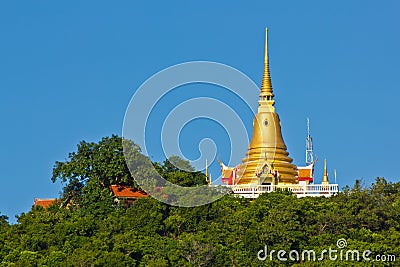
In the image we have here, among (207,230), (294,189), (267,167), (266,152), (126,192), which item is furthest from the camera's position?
(266,152)

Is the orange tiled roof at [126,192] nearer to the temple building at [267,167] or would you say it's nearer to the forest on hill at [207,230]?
the forest on hill at [207,230]

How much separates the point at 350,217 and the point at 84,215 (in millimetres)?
12712

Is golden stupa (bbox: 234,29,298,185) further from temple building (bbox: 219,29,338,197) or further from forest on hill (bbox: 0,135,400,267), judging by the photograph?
forest on hill (bbox: 0,135,400,267)

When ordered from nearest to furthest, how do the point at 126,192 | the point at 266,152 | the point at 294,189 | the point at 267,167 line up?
the point at 126,192 → the point at 294,189 → the point at 267,167 → the point at 266,152

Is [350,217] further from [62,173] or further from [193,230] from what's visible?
[62,173]

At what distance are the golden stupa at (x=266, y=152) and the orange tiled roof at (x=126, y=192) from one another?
662cm

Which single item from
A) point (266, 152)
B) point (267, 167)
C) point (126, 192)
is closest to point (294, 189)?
point (267, 167)

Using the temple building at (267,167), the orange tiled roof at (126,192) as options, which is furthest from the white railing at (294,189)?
the orange tiled roof at (126,192)

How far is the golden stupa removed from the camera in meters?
72.7

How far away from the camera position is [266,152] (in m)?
76.1

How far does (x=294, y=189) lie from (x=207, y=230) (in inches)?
334

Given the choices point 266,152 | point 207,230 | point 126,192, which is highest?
point 266,152

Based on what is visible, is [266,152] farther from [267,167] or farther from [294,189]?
[294,189]

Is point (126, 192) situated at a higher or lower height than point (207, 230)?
higher
